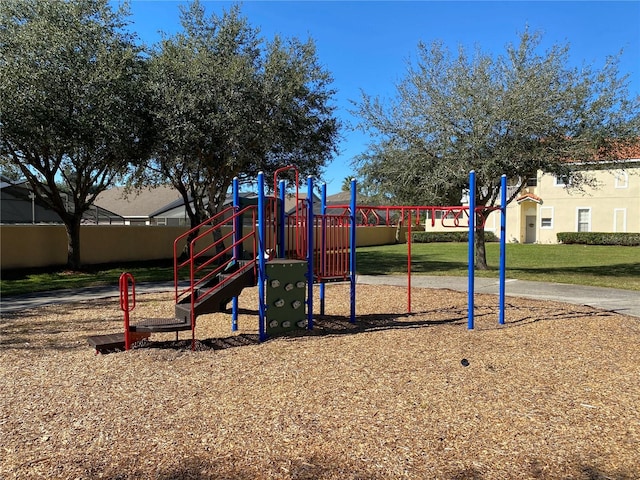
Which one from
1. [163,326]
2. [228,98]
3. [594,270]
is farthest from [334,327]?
[594,270]

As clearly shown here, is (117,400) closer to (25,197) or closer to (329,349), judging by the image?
(329,349)

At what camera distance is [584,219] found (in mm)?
34625

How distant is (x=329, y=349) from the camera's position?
20.3 ft

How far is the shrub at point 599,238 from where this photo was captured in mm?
31688

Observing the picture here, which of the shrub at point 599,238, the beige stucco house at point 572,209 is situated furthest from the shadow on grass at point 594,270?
the shrub at point 599,238

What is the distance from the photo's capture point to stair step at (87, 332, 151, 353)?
6172mm

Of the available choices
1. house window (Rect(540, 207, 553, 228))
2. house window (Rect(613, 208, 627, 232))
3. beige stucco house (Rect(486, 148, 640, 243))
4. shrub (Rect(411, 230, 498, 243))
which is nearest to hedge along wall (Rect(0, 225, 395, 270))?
beige stucco house (Rect(486, 148, 640, 243))

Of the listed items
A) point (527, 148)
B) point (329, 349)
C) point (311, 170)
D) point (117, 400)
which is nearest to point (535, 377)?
point (329, 349)

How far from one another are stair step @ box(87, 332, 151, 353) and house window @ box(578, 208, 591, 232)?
34.4 metres

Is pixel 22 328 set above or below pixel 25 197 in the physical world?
below

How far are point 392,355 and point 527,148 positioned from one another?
1025cm

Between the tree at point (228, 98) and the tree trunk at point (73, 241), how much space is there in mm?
3438

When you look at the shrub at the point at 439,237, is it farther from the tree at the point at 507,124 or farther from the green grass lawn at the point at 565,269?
the tree at the point at 507,124

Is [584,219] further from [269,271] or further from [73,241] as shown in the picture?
[269,271]
